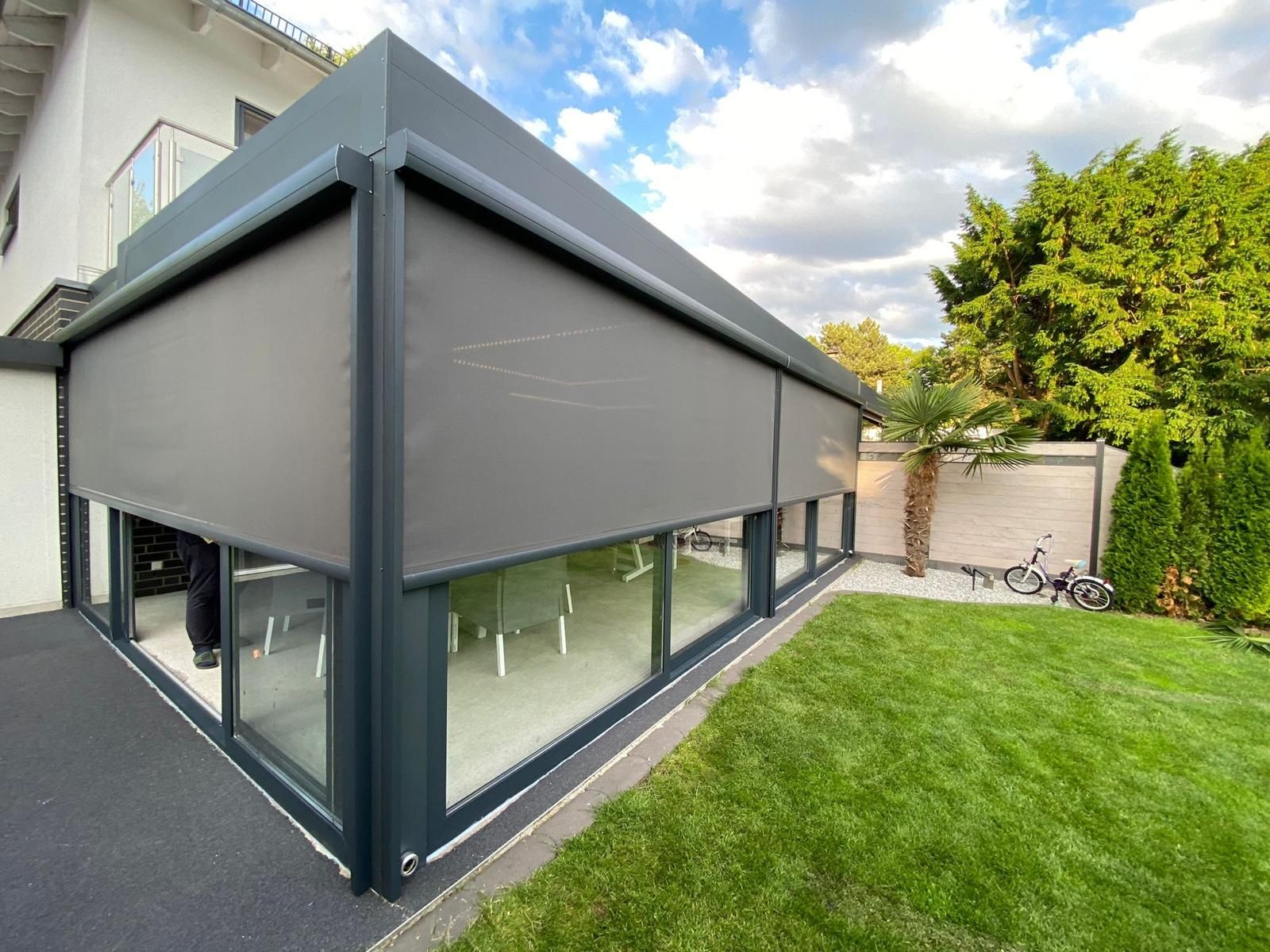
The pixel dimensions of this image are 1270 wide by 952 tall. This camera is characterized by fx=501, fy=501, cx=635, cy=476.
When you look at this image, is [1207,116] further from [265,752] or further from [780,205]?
[265,752]

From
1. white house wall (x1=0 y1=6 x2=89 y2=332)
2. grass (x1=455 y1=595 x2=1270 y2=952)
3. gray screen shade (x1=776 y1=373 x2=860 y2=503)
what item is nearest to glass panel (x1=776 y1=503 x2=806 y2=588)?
gray screen shade (x1=776 y1=373 x2=860 y2=503)

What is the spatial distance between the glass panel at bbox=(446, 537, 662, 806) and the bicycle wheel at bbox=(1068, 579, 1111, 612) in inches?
234

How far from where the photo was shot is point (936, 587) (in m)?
6.93

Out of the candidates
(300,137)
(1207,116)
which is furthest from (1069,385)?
(300,137)

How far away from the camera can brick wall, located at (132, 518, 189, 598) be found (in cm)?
433

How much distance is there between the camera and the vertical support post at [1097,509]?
6.63 m

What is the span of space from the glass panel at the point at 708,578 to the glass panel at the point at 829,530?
2.50 metres

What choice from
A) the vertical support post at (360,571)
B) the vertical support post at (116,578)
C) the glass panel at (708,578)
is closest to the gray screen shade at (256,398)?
the vertical support post at (360,571)

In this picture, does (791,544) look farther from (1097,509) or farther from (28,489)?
(28,489)

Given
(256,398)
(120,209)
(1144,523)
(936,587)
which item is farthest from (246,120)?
(1144,523)

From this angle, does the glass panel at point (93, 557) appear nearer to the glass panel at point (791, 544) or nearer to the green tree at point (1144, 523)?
the glass panel at point (791, 544)

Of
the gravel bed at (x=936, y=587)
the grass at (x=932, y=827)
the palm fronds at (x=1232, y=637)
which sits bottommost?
the gravel bed at (x=936, y=587)

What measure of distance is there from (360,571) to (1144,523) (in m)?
8.09

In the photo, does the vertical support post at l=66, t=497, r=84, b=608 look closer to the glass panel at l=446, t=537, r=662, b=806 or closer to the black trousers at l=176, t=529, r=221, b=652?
the black trousers at l=176, t=529, r=221, b=652
